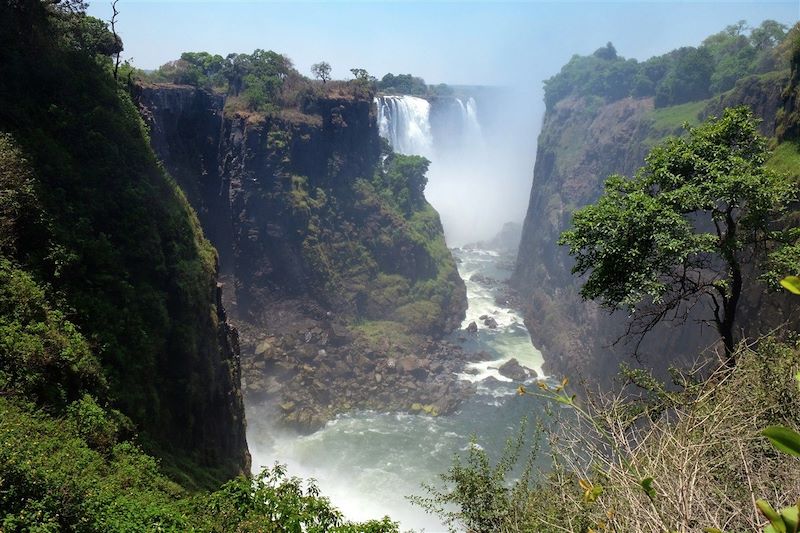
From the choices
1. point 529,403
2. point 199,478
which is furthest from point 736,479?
point 529,403

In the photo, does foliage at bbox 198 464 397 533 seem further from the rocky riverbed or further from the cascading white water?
the cascading white water

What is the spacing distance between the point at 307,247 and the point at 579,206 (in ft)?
119

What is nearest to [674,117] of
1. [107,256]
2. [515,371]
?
[515,371]

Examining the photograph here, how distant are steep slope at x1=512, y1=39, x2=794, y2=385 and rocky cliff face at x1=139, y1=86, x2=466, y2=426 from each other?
11.3 meters

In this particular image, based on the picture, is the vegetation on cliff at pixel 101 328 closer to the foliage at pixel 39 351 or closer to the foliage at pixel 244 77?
the foliage at pixel 39 351

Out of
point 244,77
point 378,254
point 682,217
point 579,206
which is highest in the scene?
point 244,77

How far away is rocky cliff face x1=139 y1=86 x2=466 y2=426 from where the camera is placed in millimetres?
42875

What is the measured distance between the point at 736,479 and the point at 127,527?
1006 cm

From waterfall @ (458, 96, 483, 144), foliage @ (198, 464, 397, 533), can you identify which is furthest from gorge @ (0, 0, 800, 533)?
waterfall @ (458, 96, 483, 144)

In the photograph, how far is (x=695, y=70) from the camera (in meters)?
58.8

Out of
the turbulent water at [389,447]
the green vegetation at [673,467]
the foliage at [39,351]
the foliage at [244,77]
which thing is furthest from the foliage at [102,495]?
the foliage at [244,77]

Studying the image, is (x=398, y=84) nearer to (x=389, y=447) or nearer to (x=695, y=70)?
(x=695, y=70)

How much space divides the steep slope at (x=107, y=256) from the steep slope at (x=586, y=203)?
22.2m

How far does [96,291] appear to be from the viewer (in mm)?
15828
